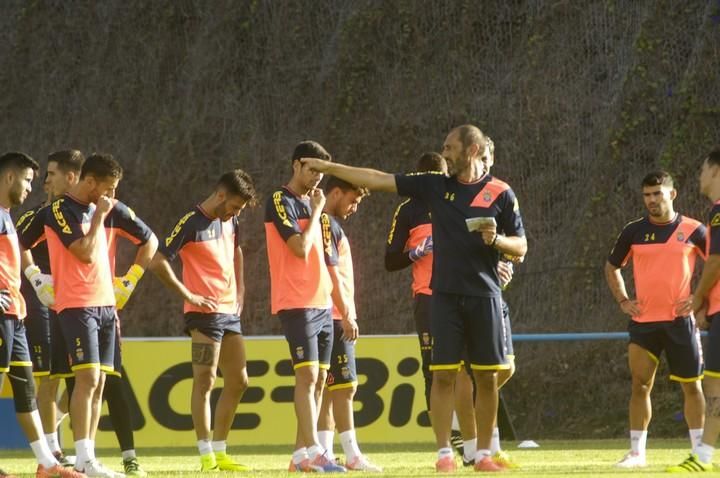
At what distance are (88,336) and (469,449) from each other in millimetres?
2990

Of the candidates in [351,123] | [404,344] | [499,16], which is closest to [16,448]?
[404,344]

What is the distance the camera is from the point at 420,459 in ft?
40.0

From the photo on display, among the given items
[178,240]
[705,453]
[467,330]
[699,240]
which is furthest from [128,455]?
[699,240]

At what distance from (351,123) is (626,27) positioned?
13.2ft

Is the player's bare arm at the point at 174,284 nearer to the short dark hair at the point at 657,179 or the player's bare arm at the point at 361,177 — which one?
the player's bare arm at the point at 361,177

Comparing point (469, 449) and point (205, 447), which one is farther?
point (205, 447)

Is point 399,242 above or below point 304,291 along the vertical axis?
above

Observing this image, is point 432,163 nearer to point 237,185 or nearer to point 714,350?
point 237,185

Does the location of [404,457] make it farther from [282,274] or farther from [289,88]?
[289,88]

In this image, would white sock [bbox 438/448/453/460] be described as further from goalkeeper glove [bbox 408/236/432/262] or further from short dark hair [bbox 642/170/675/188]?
short dark hair [bbox 642/170/675/188]

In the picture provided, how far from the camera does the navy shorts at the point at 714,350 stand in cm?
977

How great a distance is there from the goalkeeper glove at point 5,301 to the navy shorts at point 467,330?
9.44ft

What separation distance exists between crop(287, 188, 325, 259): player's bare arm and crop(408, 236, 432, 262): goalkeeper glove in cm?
123

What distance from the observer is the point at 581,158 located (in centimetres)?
1800
